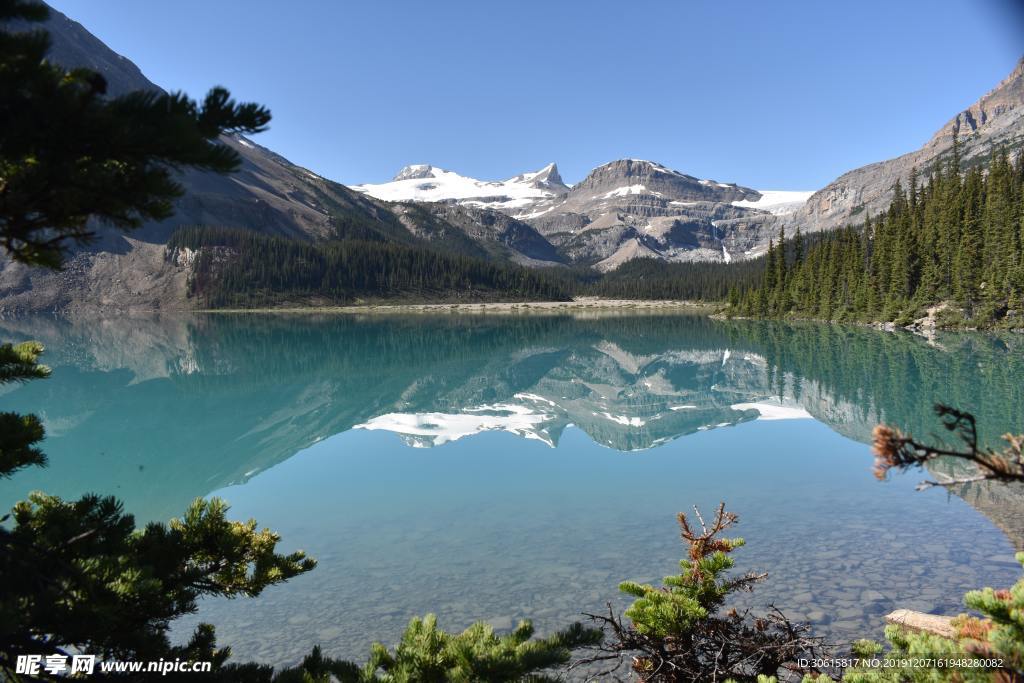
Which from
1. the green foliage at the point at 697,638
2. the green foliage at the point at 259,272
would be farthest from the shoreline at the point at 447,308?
the green foliage at the point at 697,638

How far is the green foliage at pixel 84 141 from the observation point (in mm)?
2869

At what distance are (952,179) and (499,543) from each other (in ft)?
351

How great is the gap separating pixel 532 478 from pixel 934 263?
8423 cm

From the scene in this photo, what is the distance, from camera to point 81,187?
302 cm

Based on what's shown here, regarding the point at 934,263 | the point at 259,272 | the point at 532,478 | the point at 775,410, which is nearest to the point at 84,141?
the point at 532,478

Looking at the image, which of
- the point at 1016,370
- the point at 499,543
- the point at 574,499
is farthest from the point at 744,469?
the point at 1016,370

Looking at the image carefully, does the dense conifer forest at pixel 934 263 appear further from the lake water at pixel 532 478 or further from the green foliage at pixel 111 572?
the green foliage at pixel 111 572

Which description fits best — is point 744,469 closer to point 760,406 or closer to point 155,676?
point 760,406

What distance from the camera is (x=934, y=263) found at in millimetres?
79562

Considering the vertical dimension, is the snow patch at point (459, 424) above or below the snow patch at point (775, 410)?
below

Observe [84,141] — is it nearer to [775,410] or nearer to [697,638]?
[697,638]

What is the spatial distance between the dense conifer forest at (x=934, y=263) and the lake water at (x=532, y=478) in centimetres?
2046

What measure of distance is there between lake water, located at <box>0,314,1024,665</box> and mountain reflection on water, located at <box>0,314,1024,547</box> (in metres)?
0.25

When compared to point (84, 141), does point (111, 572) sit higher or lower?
lower
